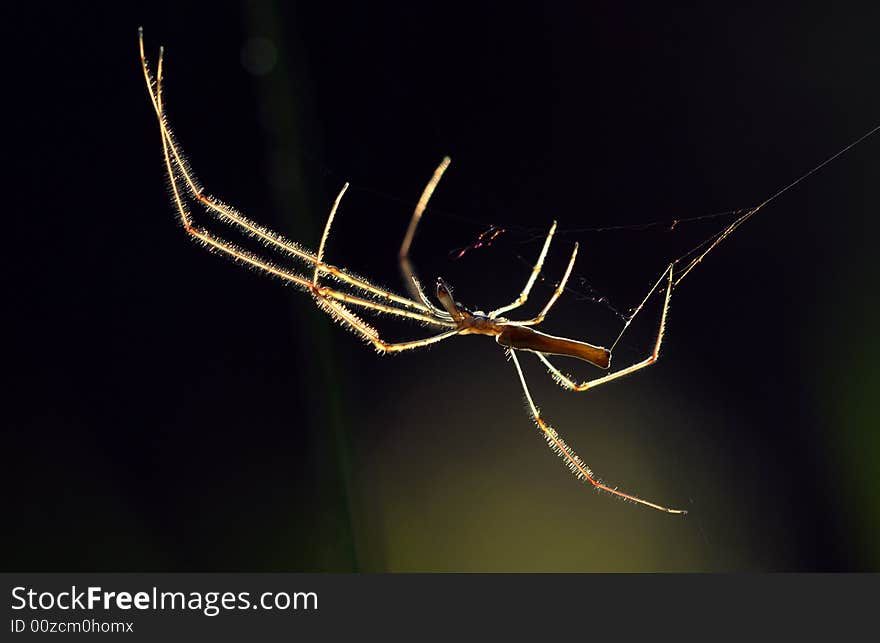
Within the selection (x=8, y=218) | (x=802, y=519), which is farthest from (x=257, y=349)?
(x=802, y=519)

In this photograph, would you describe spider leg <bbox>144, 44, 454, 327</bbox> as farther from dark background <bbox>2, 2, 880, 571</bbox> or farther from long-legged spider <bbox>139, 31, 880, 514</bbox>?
dark background <bbox>2, 2, 880, 571</bbox>

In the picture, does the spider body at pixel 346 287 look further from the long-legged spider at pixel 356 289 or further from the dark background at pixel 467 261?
the dark background at pixel 467 261

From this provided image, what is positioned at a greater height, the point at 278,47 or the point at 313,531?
the point at 278,47

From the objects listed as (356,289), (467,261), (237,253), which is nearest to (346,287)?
(356,289)

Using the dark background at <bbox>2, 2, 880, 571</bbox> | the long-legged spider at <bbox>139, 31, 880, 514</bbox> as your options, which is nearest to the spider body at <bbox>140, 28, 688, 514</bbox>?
the long-legged spider at <bbox>139, 31, 880, 514</bbox>

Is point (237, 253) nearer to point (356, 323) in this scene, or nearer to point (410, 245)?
point (356, 323)

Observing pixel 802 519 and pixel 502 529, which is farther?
pixel 502 529

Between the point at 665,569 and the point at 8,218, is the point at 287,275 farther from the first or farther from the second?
the point at 665,569
